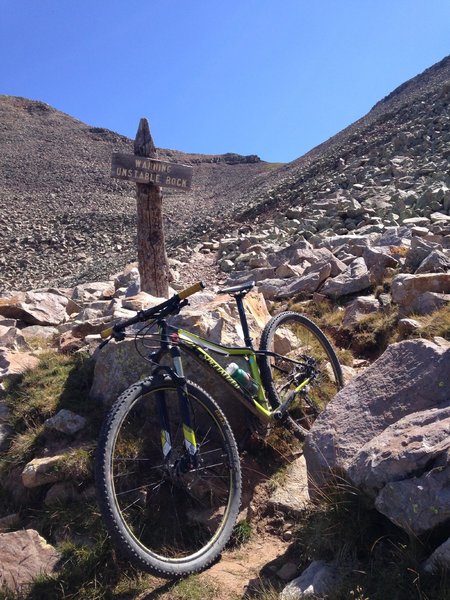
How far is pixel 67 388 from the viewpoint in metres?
4.99

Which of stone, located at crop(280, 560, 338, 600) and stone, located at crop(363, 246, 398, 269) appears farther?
stone, located at crop(363, 246, 398, 269)

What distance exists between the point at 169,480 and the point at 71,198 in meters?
47.9

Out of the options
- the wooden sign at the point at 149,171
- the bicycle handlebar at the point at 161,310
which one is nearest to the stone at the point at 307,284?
the wooden sign at the point at 149,171

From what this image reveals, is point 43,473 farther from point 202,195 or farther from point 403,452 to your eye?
point 202,195

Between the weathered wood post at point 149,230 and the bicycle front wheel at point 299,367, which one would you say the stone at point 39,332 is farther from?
the bicycle front wheel at point 299,367

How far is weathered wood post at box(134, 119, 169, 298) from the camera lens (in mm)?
8062

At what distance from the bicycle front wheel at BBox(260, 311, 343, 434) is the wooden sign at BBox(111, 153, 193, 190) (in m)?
3.12

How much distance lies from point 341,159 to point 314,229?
43.9 ft

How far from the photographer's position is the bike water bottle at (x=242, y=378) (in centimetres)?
414

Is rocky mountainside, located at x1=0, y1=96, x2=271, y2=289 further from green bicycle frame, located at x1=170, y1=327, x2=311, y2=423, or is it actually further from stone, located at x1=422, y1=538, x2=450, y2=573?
stone, located at x1=422, y1=538, x2=450, y2=573

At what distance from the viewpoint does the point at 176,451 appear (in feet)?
11.8

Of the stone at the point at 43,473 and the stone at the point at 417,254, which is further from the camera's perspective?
the stone at the point at 417,254

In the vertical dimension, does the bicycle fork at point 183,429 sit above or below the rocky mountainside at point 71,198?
below

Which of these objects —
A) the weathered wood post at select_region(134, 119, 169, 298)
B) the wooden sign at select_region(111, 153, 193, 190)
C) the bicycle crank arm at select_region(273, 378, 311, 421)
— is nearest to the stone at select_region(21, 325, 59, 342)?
the weathered wood post at select_region(134, 119, 169, 298)
